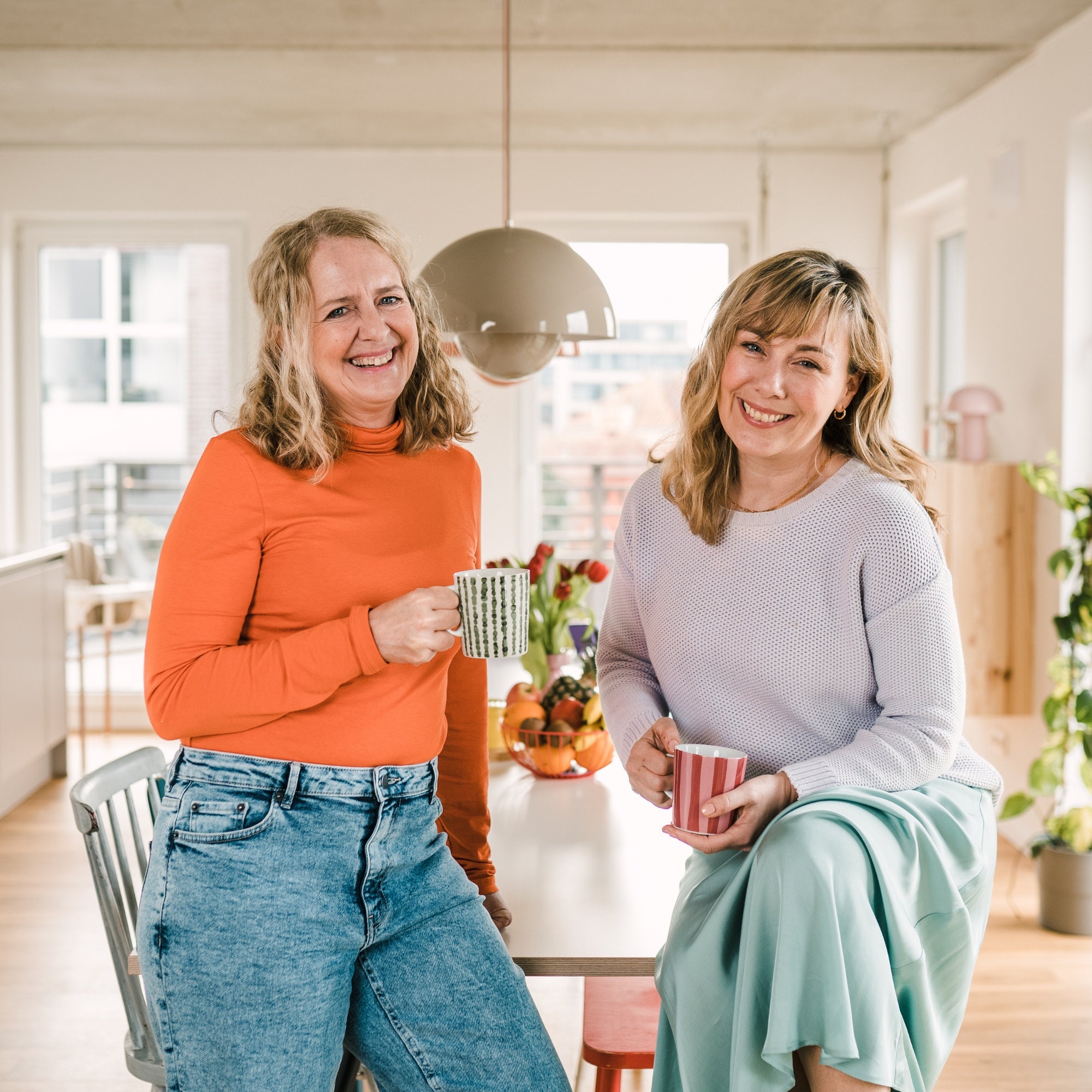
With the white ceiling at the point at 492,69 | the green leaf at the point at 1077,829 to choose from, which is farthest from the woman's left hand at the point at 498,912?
the white ceiling at the point at 492,69

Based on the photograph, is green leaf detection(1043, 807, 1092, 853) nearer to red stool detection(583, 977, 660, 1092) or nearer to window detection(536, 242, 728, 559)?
red stool detection(583, 977, 660, 1092)

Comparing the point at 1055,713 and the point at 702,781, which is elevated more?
the point at 702,781

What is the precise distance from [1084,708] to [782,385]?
213 cm

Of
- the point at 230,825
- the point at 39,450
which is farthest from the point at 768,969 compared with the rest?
the point at 39,450

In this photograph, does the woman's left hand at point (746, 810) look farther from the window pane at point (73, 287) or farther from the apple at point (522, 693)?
the window pane at point (73, 287)

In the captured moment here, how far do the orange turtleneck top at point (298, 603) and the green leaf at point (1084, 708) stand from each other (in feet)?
7.39

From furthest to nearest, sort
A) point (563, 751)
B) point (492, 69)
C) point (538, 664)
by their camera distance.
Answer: point (492, 69) < point (538, 664) < point (563, 751)

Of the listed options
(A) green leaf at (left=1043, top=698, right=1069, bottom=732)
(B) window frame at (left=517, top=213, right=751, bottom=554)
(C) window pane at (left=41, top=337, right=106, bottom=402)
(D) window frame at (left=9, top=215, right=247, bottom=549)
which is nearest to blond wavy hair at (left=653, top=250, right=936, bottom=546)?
(A) green leaf at (left=1043, top=698, right=1069, bottom=732)

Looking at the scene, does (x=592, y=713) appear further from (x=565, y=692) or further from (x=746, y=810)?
(x=746, y=810)

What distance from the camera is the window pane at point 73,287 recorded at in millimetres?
5199

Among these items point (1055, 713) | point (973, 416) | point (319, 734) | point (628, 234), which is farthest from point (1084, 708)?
point (628, 234)

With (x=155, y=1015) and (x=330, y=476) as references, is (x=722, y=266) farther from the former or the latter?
(x=155, y=1015)

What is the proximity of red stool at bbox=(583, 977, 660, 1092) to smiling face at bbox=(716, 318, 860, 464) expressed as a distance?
2.70ft

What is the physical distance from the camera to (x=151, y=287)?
522 cm
